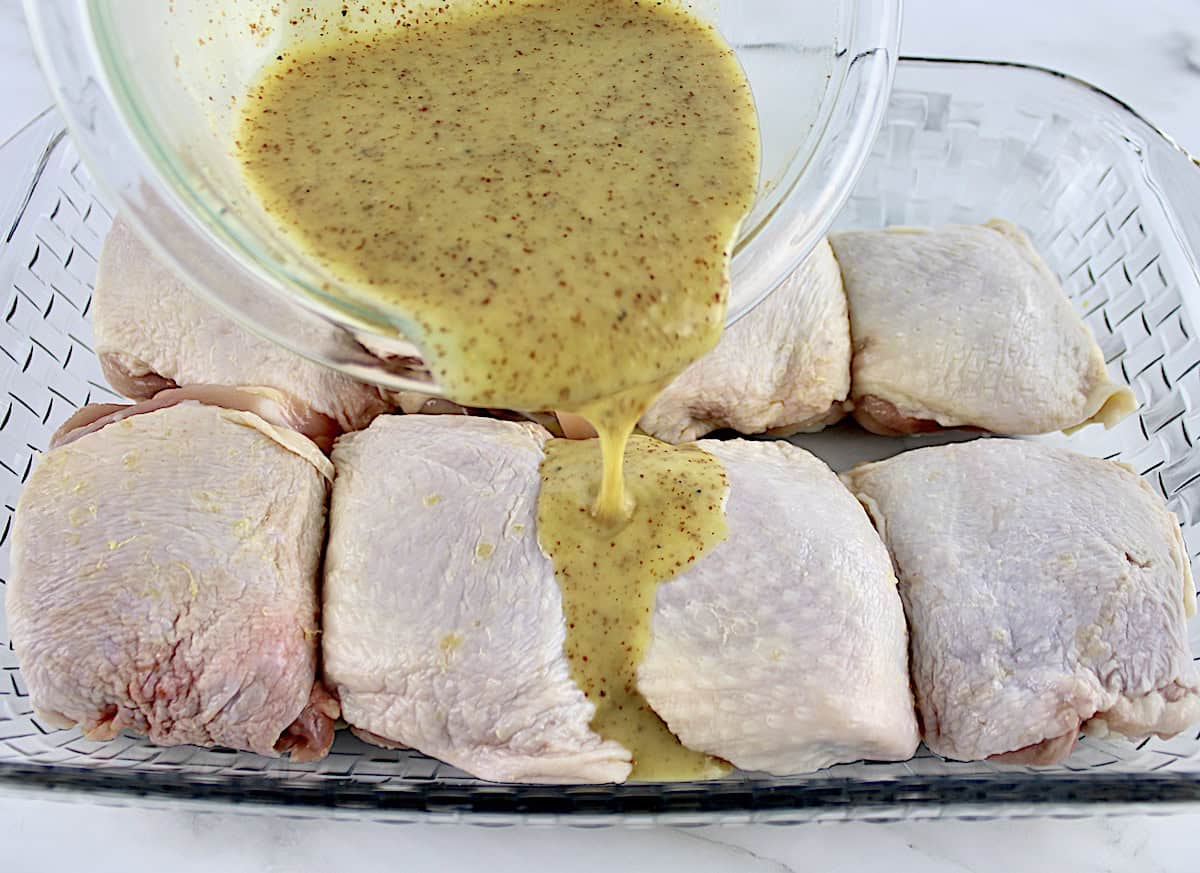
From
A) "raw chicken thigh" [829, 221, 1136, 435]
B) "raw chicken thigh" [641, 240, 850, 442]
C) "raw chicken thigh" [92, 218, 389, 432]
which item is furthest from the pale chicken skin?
"raw chicken thigh" [92, 218, 389, 432]

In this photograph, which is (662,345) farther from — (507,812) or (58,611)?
(58,611)

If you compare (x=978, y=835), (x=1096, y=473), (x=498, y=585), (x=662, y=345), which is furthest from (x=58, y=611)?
(x=1096, y=473)

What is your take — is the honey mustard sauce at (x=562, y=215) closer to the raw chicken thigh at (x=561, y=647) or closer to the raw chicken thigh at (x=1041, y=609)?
the raw chicken thigh at (x=561, y=647)

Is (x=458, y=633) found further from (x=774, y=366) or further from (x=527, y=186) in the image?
(x=774, y=366)

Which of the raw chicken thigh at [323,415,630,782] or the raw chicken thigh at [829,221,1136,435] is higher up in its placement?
the raw chicken thigh at [829,221,1136,435]

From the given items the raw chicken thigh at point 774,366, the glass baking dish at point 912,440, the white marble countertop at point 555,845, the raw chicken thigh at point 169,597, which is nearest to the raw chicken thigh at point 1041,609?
the glass baking dish at point 912,440

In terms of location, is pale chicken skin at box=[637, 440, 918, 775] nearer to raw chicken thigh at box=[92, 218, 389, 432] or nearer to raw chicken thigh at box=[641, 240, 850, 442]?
raw chicken thigh at box=[641, 240, 850, 442]
